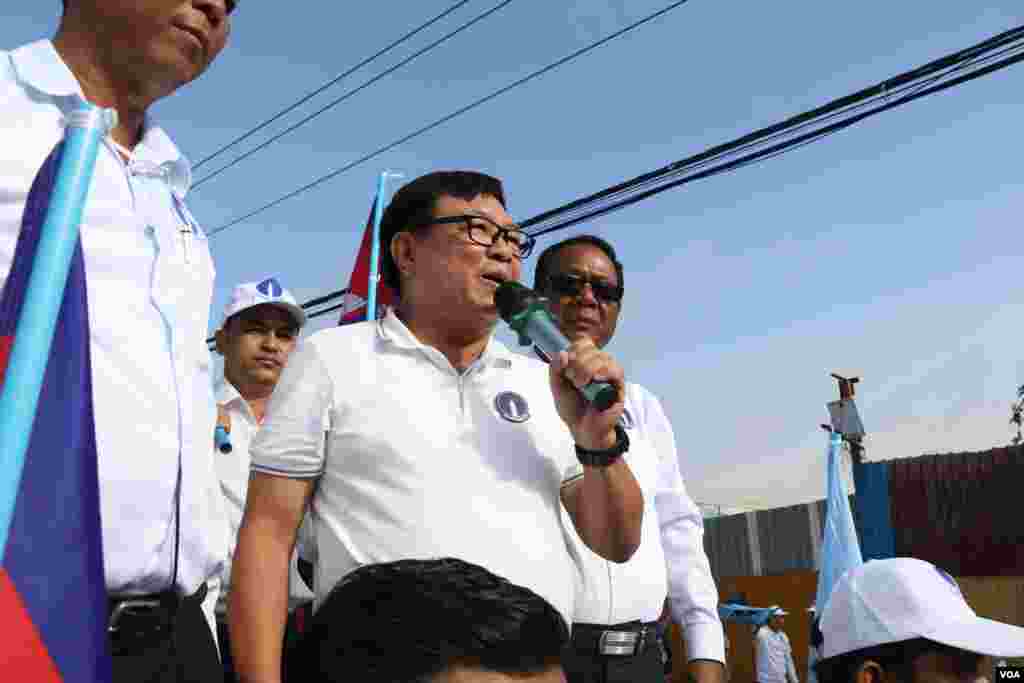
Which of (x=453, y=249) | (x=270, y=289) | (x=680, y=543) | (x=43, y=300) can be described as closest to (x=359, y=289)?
(x=270, y=289)

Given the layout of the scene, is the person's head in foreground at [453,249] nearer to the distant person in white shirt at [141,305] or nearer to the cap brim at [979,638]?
the distant person in white shirt at [141,305]

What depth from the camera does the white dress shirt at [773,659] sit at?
15359mm

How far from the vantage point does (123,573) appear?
5.65 ft

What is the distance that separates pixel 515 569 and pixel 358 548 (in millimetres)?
316

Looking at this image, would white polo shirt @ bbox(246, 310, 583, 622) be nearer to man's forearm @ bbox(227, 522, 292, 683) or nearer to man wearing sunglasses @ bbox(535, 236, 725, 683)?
man's forearm @ bbox(227, 522, 292, 683)

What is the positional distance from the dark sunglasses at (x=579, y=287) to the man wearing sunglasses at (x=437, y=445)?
3.50 ft

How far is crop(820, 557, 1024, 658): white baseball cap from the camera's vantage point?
2.30 meters

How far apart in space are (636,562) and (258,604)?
1310 millimetres

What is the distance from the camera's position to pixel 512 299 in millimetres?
2416

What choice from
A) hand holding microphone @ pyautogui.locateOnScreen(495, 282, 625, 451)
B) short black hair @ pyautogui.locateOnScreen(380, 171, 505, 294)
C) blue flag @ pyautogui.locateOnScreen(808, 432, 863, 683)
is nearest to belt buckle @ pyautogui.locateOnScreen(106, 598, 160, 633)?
hand holding microphone @ pyautogui.locateOnScreen(495, 282, 625, 451)

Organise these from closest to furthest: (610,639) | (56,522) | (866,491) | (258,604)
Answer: (56,522) < (258,604) < (610,639) < (866,491)

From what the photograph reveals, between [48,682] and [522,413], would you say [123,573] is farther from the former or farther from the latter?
[522,413]

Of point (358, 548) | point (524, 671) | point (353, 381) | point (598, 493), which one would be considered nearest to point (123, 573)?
point (358, 548)

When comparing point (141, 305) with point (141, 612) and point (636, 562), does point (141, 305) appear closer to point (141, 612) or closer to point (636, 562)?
point (141, 612)
